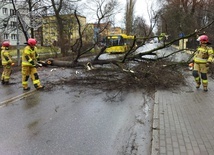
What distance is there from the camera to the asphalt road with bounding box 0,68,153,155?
4.29 m

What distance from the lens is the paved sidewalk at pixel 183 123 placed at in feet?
13.6

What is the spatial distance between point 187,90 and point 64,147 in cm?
593

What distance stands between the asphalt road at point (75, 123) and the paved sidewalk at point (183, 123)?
25 cm

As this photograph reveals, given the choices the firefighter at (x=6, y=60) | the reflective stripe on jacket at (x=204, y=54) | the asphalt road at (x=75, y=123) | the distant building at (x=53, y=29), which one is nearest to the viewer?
the asphalt road at (x=75, y=123)

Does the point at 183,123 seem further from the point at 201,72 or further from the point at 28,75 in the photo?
the point at 28,75

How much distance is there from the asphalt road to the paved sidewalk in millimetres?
251

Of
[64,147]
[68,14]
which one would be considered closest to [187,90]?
[64,147]

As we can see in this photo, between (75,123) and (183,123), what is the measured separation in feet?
7.56

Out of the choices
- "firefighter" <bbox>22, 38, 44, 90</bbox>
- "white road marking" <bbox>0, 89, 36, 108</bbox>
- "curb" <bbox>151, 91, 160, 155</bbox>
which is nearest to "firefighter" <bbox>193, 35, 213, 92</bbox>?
"curb" <bbox>151, 91, 160, 155</bbox>

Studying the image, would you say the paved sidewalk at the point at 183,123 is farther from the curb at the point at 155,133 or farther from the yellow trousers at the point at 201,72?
the yellow trousers at the point at 201,72

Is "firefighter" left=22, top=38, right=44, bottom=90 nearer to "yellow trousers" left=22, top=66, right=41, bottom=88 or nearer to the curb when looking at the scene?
"yellow trousers" left=22, top=66, right=41, bottom=88

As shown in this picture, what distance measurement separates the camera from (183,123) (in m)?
5.41

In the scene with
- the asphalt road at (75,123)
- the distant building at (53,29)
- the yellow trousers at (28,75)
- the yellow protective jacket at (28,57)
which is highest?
the distant building at (53,29)

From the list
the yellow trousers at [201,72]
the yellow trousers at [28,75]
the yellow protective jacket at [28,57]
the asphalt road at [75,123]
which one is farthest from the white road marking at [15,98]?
the yellow trousers at [201,72]
